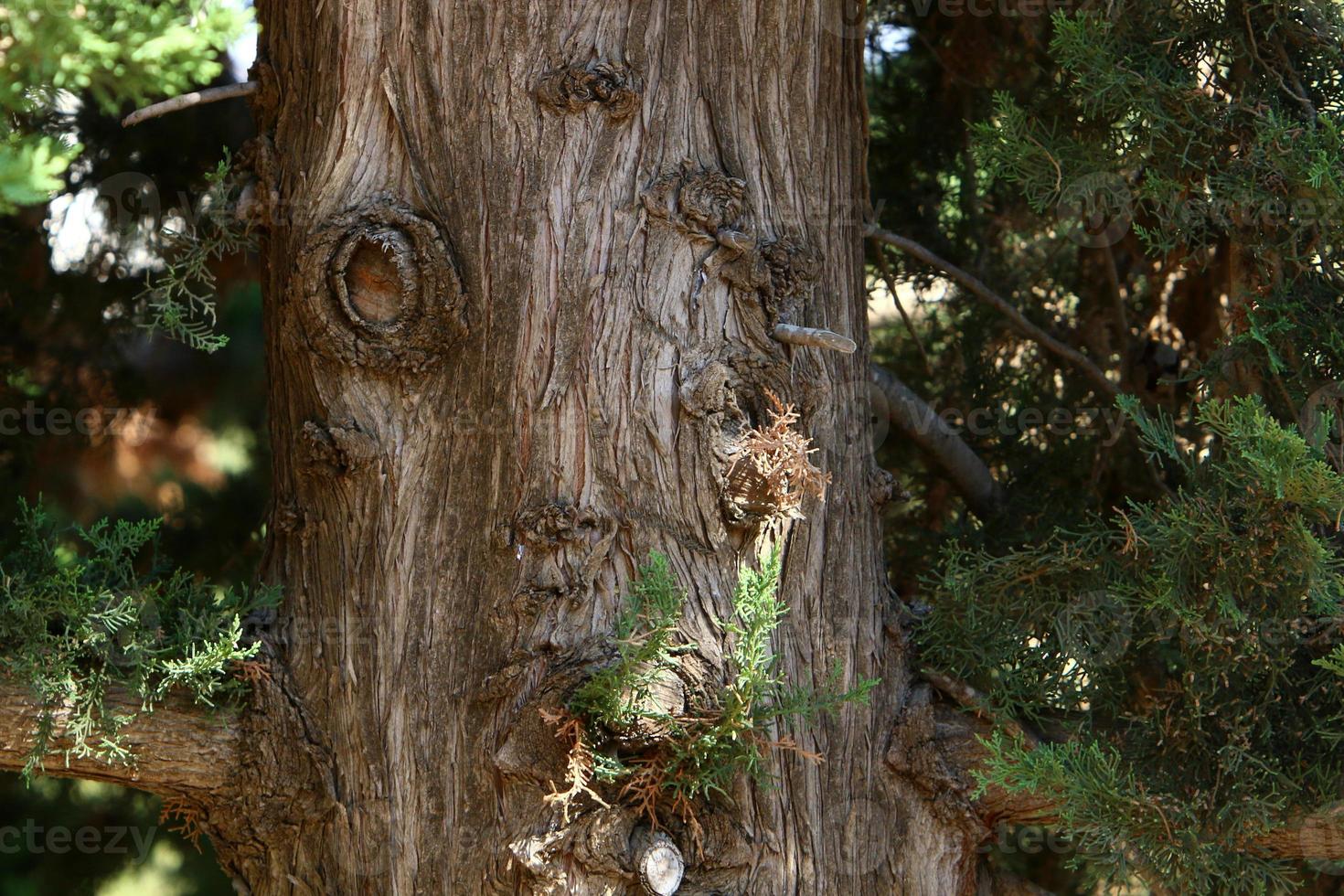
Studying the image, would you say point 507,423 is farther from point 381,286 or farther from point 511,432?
point 381,286

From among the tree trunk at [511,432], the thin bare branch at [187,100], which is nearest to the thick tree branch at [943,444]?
the tree trunk at [511,432]

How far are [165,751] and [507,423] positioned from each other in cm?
86

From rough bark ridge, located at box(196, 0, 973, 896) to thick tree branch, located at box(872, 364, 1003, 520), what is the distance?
84 centimetres

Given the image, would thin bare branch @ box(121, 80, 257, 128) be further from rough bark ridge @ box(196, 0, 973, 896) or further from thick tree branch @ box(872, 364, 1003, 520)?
thick tree branch @ box(872, 364, 1003, 520)

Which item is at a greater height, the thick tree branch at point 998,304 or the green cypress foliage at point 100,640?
the thick tree branch at point 998,304

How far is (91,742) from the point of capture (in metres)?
2.40
